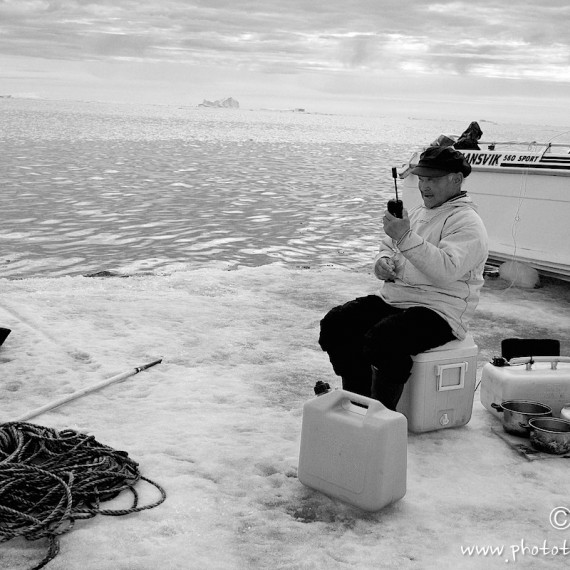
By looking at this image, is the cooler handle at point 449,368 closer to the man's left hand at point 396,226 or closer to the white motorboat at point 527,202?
the man's left hand at point 396,226

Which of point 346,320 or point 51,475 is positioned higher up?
point 346,320

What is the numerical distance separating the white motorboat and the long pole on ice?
500 cm

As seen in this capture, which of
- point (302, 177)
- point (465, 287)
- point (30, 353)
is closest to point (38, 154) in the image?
point (302, 177)

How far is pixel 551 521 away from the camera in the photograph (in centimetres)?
350

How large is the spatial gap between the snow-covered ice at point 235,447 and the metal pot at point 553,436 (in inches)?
3.1

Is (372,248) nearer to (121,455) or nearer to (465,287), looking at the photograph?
(465,287)

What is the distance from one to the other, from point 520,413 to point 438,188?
1.32 m

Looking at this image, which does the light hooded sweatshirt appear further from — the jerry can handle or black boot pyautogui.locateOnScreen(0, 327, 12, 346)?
black boot pyautogui.locateOnScreen(0, 327, 12, 346)

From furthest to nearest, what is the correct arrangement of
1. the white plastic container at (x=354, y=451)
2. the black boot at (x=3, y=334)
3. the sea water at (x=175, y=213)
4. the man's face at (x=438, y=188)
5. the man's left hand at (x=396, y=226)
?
the sea water at (x=175, y=213) → the black boot at (x=3, y=334) → the man's face at (x=438, y=188) → the man's left hand at (x=396, y=226) → the white plastic container at (x=354, y=451)

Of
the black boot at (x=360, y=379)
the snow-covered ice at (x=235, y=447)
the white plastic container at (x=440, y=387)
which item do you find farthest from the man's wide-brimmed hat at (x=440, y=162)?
the snow-covered ice at (x=235, y=447)

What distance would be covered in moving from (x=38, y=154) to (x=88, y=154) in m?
2.31

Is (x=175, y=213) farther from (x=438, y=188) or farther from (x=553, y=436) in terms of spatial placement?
(x=553, y=436)

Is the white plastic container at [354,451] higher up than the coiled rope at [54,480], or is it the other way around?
the white plastic container at [354,451]

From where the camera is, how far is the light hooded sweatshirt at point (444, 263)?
4.16 metres
